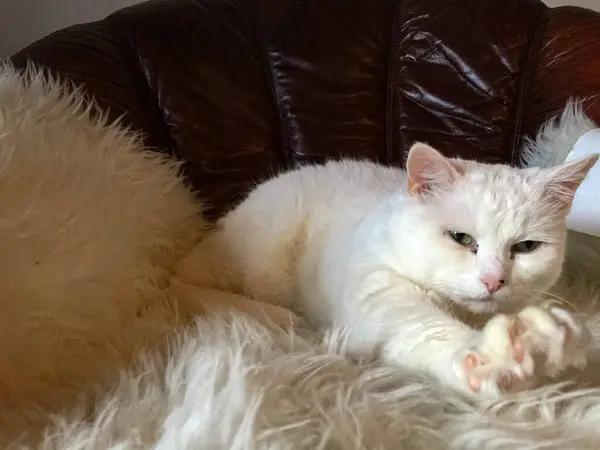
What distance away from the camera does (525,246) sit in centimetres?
84

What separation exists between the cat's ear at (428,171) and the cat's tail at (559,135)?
46cm

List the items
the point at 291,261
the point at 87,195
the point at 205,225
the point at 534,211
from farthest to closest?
the point at 205,225, the point at 291,261, the point at 87,195, the point at 534,211

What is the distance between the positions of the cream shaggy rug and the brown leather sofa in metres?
0.15

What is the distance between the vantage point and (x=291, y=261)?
1145 millimetres

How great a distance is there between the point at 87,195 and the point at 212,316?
0.27 m

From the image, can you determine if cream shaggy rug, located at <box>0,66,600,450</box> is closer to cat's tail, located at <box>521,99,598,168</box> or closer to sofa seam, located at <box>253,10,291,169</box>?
cat's tail, located at <box>521,99,598,168</box>

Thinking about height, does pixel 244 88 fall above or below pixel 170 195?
above

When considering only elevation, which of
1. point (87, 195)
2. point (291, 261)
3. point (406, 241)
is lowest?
point (291, 261)

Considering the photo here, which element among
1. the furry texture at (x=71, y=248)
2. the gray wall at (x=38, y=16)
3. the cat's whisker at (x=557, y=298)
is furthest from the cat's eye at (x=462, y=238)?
the gray wall at (x=38, y=16)

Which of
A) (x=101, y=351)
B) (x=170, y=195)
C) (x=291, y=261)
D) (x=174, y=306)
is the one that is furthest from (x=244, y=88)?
(x=101, y=351)

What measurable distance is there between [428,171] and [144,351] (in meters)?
0.41

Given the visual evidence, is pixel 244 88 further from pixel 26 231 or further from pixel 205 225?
pixel 26 231

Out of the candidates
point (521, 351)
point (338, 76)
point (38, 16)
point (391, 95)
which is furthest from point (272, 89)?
point (521, 351)

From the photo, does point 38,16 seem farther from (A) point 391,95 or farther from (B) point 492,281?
(B) point 492,281
